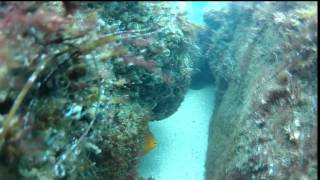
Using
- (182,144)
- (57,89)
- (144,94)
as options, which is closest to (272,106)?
(144,94)

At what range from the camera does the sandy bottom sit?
5.96 metres

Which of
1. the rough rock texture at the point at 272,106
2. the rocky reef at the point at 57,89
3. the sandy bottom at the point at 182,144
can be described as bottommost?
the sandy bottom at the point at 182,144

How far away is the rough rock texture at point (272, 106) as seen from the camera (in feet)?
10.8

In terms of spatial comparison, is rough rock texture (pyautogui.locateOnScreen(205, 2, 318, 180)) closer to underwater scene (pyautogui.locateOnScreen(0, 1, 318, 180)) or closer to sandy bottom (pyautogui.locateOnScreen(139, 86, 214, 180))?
underwater scene (pyautogui.locateOnScreen(0, 1, 318, 180))

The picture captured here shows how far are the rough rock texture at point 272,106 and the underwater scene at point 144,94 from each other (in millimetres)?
14

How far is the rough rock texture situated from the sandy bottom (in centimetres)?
40

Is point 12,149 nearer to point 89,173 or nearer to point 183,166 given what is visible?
point 89,173

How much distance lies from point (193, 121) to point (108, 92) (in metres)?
3.82

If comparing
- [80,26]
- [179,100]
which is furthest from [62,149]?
[179,100]

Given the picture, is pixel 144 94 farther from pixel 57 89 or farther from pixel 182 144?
pixel 57 89

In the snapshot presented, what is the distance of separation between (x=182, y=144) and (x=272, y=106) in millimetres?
2878

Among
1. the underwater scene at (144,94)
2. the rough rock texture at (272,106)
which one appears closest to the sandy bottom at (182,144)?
the underwater scene at (144,94)

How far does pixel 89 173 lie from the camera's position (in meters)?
3.30

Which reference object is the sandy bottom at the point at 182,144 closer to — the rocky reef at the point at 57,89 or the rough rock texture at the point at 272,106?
the rough rock texture at the point at 272,106
